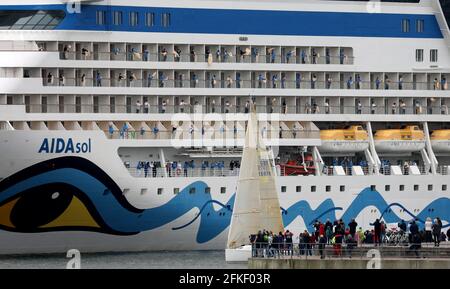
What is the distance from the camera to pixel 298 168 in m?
47.1

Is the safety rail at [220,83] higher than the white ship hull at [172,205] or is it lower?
higher

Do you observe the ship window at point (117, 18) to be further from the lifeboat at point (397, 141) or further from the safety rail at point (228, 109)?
the lifeboat at point (397, 141)

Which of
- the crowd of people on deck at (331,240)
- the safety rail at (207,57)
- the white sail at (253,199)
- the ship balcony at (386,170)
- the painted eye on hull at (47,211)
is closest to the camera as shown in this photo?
the crowd of people on deck at (331,240)

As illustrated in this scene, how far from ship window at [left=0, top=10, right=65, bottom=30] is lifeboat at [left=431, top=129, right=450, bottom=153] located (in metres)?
12.0

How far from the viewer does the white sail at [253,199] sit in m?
→ 41.1

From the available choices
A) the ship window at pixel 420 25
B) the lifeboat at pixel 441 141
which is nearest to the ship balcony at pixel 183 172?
the lifeboat at pixel 441 141

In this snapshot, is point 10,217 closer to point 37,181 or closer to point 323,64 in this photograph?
point 37,181

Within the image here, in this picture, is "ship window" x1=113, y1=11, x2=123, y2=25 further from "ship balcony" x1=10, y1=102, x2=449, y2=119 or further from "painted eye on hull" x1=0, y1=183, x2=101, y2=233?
"painted eye on hull" x1=0, y1=183, x2=101, y2=233

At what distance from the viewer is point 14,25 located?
44125 millimetres

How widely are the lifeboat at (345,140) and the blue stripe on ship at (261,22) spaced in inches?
110

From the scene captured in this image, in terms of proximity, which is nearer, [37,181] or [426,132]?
[37,181]

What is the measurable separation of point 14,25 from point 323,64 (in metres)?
9.34
